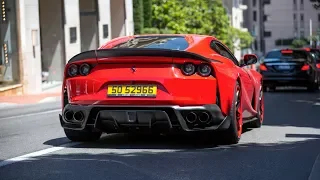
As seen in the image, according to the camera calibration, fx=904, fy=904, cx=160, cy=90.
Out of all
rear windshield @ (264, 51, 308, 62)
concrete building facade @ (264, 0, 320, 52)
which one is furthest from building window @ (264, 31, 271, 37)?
rear windshield @ (264, 51, 308, 62)

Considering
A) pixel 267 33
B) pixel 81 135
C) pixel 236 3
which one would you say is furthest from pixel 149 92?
pixel 267 33

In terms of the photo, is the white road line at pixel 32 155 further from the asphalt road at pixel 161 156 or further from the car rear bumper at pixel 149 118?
the car rear bumper at pixel 149 118

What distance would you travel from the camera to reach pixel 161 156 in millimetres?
9383

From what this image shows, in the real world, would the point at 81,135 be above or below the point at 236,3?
below

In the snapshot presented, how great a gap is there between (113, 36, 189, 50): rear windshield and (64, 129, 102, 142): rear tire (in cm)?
112

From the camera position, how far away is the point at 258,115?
12719mm

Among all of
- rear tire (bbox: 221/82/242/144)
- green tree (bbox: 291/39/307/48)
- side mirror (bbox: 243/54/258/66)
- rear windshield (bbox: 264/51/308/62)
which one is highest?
side mirror (bbox: 243/54/258/66)

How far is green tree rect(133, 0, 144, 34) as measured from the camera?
49.8 meters

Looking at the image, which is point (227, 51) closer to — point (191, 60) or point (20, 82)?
point (191, 60)

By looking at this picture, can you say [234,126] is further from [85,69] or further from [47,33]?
[47,33]

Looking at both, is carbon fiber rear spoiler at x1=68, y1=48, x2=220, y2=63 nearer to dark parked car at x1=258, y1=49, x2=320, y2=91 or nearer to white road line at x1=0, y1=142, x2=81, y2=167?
white road line at x1=0, y1=142, x2=81, y2=167

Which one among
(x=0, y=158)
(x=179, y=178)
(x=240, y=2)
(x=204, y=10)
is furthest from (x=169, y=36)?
(x=240, y=2)

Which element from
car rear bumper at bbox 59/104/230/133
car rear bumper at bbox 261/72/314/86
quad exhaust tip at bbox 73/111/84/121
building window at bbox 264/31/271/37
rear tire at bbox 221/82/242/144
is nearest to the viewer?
car rear bumper at bbox 59/104/230/133

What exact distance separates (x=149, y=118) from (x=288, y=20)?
394 ft
